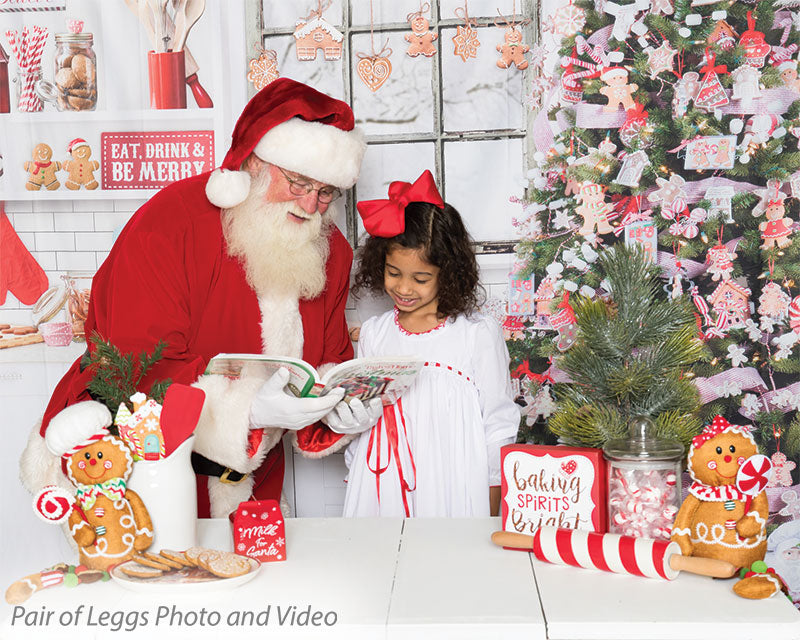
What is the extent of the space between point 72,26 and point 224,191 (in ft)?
3.16

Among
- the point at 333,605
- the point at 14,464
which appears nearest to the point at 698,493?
the point at 333,605

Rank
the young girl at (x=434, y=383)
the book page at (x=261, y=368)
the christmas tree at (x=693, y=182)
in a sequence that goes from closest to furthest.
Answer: the book page at (x=261, y=368), the young girl at (x=434, y=383), the christmas tree at (x=693, y=182)

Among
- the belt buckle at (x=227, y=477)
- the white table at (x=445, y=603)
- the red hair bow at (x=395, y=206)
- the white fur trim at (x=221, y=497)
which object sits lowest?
the white fur trim at (x=221, y=497)

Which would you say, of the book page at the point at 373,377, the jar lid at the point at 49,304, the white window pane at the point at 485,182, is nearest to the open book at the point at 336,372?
the book page at the point at 373,377

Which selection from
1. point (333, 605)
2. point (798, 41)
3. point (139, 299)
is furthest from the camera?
point (798, 41)

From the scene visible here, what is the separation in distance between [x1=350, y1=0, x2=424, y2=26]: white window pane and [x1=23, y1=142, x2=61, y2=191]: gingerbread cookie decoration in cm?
119

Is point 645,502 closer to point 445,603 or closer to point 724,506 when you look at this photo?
point 724,506

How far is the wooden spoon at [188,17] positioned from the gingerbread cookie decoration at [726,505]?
7.47 feet

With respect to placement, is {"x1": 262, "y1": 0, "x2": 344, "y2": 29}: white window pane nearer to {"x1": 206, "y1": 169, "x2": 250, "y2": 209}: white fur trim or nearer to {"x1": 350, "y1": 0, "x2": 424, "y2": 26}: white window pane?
{"x1": 350, "y1": 0, "x2": 424, "y2": 26}: white window pane

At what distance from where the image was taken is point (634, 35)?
2836mm

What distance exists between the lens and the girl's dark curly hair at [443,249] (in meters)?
2.53

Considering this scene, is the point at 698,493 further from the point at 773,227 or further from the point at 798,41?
the point at 798,41

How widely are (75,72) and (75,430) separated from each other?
1809 millimetres

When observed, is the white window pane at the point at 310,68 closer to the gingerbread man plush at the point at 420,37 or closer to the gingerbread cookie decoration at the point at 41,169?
the gingerbread man plush at the point at 420,37
